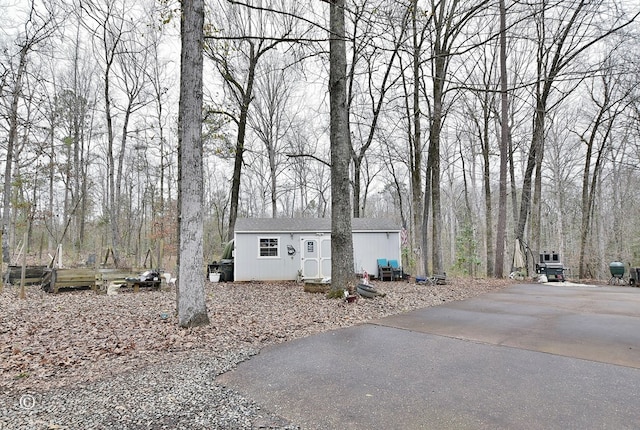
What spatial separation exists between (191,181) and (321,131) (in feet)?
47.2

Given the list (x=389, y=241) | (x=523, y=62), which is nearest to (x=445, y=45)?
(x=523, y=62)

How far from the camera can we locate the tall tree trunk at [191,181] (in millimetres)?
5219

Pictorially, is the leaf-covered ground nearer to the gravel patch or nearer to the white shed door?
the gravel patch

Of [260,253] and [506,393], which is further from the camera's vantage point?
[260,253]

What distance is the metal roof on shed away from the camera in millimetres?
13555

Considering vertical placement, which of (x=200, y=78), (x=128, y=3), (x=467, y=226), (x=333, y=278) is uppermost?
(x=128, y=3)

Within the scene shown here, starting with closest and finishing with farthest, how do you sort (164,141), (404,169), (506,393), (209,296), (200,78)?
1. (506,393)
2. (200,78)
3. (209,296)
4. (164,141)
5. (404,169)

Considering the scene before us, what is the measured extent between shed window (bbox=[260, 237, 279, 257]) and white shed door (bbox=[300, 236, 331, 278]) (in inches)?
41.5

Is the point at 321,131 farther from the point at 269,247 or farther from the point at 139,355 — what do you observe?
the point at 139,355

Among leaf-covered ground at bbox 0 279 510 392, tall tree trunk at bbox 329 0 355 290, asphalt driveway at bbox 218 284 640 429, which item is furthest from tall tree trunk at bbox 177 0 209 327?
tall tree trunk at bbox 329 0 355 290

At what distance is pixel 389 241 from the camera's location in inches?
556

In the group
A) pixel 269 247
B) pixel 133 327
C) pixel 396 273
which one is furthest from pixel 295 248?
pixel 133 327

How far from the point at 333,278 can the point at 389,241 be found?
694cm

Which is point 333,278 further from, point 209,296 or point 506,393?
point 506,393
